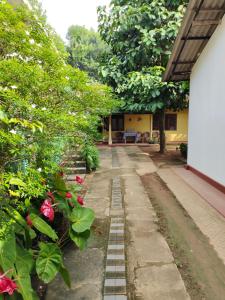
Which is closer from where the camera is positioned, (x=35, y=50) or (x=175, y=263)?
(x=35, y=50)

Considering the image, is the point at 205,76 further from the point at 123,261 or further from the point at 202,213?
the point at 123,261

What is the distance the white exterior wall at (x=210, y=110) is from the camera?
6.83 metres

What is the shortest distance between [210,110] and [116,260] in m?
5.43

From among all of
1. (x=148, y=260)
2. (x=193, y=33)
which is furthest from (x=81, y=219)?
(x=193, y=33)

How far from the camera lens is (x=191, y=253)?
3.97 metres

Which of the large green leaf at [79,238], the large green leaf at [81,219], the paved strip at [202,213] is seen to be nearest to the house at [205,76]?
the paved strip at [202,213]

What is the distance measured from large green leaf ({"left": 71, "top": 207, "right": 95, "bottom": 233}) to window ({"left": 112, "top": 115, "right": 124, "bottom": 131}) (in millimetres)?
16377

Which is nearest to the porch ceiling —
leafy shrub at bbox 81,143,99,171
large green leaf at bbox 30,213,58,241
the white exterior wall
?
the white exterior wall

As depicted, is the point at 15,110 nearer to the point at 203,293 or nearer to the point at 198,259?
the point at 203,293

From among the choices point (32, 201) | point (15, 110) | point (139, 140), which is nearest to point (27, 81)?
point (15, 110)

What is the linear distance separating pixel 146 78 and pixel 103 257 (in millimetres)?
8563

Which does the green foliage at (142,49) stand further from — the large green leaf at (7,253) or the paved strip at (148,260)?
the large green leaf at (7,253)

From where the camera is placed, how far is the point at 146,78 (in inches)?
432

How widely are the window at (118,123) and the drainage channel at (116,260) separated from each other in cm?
1424
